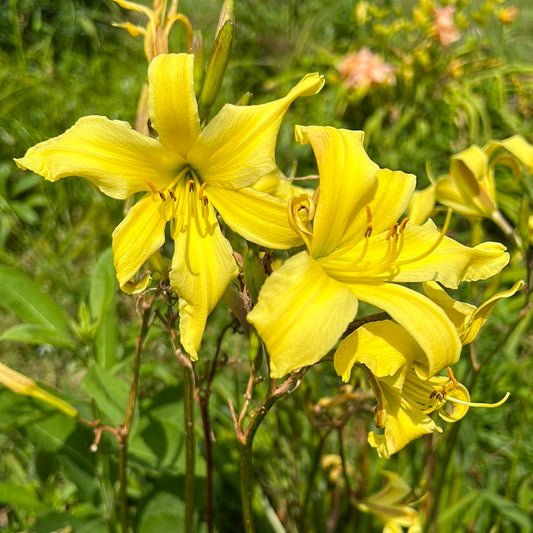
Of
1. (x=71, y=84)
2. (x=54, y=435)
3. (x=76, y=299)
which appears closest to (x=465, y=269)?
(x=54, y=435)

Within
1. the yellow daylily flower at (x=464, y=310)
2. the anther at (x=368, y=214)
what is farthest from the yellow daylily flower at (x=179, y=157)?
the yellow daylily flower at (x=464, y=310)

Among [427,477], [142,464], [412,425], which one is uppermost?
[412,425]

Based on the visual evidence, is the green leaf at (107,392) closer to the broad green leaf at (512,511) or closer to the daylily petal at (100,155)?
the daylily petal at (100,155)

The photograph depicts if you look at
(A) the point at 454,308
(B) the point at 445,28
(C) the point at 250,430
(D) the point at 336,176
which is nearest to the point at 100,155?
(D) the point at 336,176

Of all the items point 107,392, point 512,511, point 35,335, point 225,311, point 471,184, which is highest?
point 471,184

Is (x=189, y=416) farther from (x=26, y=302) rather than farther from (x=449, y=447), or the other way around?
(x=449, y=447)

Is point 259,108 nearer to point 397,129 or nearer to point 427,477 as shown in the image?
point 427,477
